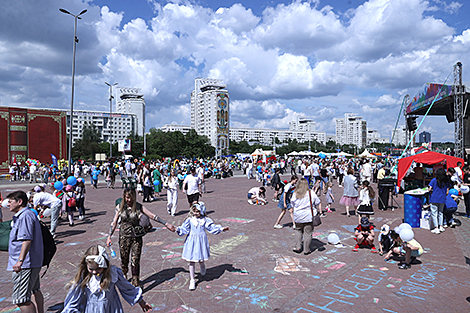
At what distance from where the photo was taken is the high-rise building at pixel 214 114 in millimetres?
145375

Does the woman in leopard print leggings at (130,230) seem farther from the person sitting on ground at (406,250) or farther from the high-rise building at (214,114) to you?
the high-rise building at (214,114)

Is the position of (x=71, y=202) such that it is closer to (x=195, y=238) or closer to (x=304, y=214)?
(x=195, y=238)

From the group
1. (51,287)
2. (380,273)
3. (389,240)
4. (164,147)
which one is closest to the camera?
(51,287)

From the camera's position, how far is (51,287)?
506 cm

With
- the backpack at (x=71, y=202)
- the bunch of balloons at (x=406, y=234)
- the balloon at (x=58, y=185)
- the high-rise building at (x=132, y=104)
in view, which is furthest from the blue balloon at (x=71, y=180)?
the high-rise building at (x=132, y=104)

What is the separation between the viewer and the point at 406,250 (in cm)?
584

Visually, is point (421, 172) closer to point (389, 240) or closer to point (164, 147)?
point (389, 240)

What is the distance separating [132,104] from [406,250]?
179812mm

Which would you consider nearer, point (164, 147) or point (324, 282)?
point (324, 282)

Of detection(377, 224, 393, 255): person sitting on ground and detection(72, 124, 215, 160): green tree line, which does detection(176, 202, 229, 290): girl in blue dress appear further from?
detection(72, 124, 215, 160): green tree line

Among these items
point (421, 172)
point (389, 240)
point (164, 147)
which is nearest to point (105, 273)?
point (389, 240)

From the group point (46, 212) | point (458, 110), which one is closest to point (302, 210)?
point (46, 212)

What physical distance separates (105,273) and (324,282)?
3696 mm

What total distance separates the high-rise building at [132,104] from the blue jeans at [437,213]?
16520 centimetres
